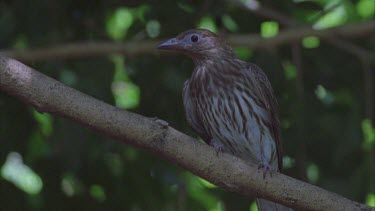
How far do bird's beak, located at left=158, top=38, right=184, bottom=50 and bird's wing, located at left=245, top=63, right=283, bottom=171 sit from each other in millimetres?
380

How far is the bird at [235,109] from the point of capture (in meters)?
5.02

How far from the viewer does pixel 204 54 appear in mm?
5406

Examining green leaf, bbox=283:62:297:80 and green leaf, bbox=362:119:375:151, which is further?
green leaf, bbox=283:62:297:80

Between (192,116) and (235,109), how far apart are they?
274 millimetres

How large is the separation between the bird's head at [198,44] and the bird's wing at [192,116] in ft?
0.69

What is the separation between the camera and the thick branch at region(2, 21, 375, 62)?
568 cm

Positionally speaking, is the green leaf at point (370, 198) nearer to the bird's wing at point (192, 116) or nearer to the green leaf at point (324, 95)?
the green leaf at point (324, 95)

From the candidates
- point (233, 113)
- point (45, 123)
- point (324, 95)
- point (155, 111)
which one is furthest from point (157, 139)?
point (324, 95)

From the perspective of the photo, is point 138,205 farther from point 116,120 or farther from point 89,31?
point 116,120

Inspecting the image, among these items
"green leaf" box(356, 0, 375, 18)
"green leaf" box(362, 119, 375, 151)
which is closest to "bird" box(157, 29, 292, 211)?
"green leaf" box(362, 119, 375, 151)

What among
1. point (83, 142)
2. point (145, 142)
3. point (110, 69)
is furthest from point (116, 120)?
point (110, 69)

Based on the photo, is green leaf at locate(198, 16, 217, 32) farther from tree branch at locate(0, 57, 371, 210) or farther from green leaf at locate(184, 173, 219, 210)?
tree branch at locate(0, 57, 371, 210)

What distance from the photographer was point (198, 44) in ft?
17.4

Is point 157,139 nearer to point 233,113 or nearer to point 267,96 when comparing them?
point 233,113
